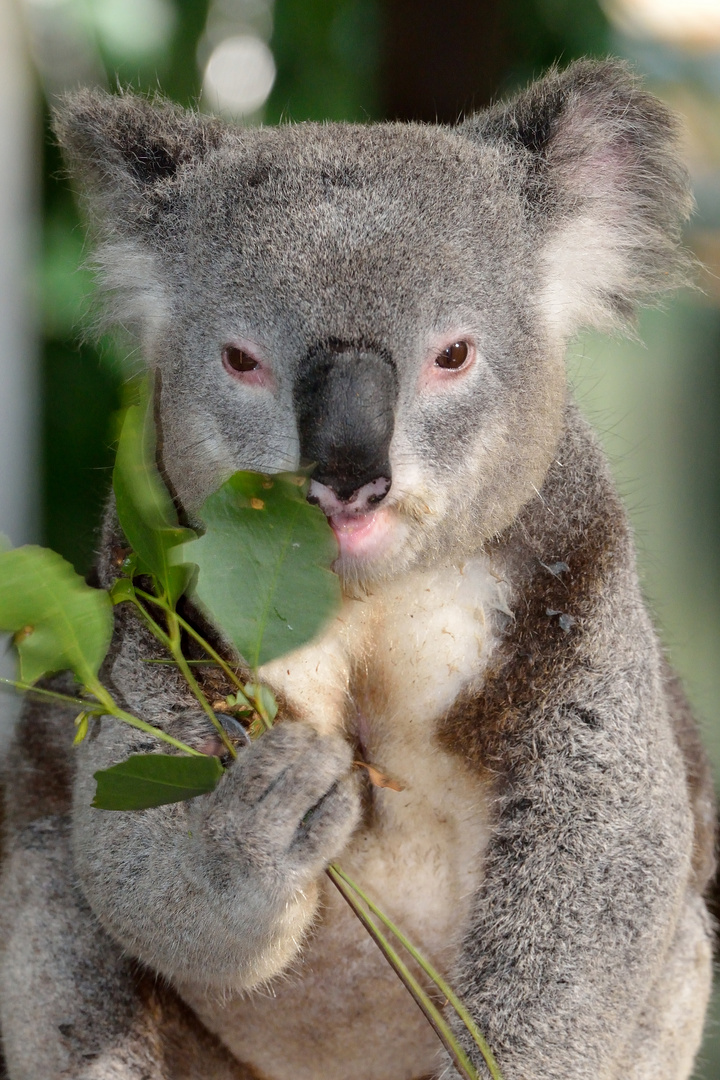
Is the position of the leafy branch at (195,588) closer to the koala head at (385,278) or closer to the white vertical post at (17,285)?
the koala head at (385,278)

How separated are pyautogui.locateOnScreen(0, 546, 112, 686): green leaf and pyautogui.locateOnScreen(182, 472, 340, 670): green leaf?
0.40ft

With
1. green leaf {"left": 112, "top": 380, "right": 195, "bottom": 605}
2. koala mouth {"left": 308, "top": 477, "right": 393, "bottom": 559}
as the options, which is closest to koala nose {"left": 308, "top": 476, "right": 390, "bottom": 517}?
koala mouth {"left": 308, "top": 477, "right": 393, "bottom": 559}

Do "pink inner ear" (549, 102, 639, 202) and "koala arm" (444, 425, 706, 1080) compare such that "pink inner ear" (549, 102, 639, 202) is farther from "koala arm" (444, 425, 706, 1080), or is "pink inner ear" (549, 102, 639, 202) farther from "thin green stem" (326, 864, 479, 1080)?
"thin green stem" (326, 864, 479, 1080)

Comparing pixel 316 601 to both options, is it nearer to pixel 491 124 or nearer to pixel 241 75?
pixel 491 124

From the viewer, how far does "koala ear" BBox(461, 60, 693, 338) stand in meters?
1.54

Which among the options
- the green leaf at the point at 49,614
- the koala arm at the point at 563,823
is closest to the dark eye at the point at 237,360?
the green leaf at the point at 49,614

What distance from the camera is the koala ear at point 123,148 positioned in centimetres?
154

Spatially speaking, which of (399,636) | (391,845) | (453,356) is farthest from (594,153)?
(391,845)

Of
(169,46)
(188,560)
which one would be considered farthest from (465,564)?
(169,46)

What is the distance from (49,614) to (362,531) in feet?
1.17

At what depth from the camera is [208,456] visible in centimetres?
139

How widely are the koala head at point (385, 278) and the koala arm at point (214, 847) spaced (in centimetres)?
26

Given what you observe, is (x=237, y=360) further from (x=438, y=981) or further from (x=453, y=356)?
(x=438, y=981)

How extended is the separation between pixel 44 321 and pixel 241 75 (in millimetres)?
1130
